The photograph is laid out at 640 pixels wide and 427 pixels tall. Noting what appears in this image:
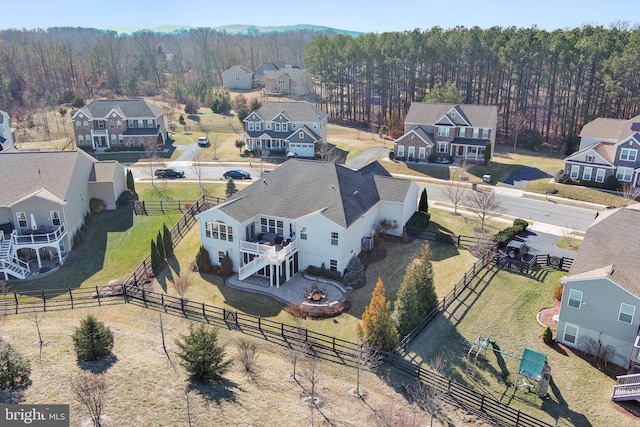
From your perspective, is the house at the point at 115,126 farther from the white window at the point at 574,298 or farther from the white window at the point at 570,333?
the white window at the point at 570,333

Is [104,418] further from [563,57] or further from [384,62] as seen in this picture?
[384,62]

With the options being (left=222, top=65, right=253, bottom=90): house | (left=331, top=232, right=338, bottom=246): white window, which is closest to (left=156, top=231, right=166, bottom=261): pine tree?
(left=331, top=232, right=338, bottom=246): white window

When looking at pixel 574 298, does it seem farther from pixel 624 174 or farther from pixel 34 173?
pixel 34 173

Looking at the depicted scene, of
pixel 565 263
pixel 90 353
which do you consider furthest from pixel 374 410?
pixel 565 263

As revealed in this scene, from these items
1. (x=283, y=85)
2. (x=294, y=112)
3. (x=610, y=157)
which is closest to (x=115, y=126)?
(x=294, y=112)

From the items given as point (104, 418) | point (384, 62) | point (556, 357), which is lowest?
point (556, 357)

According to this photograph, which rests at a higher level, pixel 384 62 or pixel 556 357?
pixel 384 62

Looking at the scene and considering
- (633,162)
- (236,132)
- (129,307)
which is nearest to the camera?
(129,307)

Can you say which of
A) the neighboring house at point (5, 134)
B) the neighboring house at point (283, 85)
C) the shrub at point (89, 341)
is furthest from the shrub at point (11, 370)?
the neighboring house at point (283, 85)
